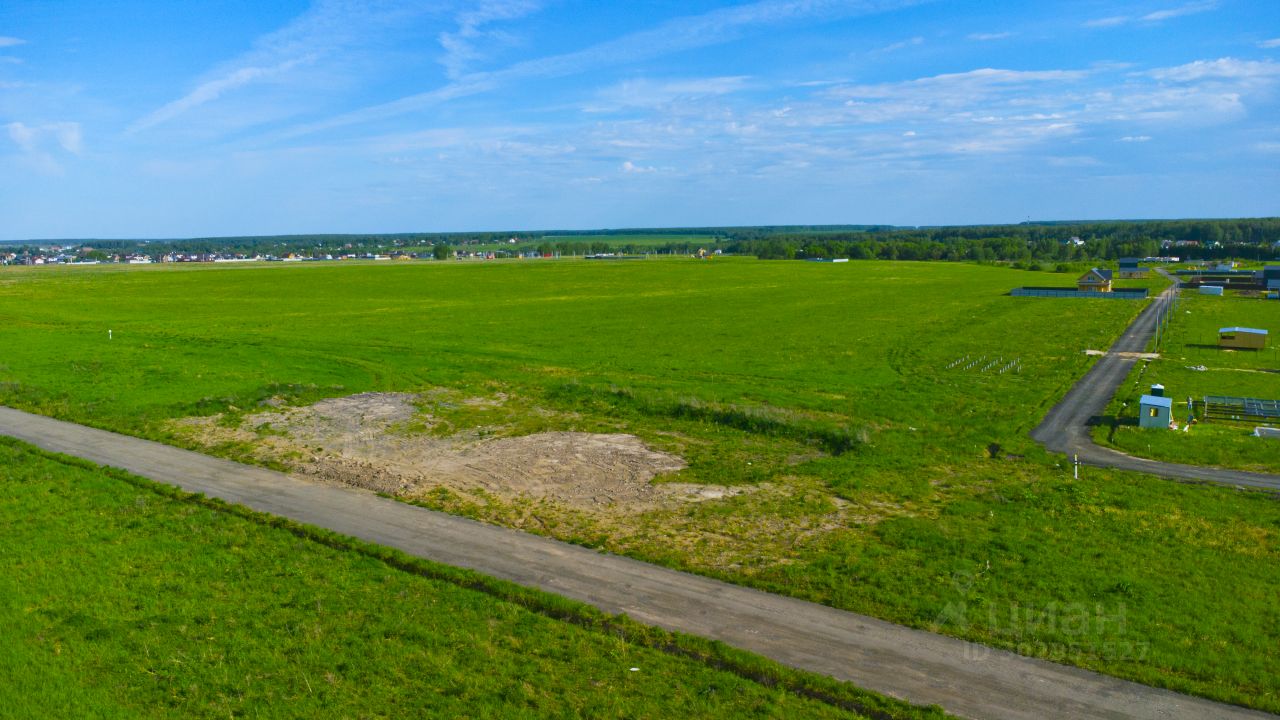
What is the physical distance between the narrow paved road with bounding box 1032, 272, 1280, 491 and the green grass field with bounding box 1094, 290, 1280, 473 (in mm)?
787

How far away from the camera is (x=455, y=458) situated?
30703 millimetres

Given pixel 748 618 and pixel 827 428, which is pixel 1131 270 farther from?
pixel 748 618

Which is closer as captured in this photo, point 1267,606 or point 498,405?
point 1267,606

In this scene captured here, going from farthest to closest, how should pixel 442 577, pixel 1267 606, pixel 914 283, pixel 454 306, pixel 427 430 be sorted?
pixel 914 283 < pixel 454 306 < pixel 427 430 < pixel 442 577 < pixel 1267 606

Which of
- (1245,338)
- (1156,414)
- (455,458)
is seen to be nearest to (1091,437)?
(1156,414)

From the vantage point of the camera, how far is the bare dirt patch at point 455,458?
26.7 meters

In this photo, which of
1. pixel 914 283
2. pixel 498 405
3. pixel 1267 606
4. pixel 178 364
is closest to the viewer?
pixel 1267 606

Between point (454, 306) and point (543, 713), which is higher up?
point (454, 306)

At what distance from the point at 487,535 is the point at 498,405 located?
712 inches

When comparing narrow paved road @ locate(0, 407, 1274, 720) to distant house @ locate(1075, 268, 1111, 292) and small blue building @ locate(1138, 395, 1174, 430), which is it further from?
distant house @ locate(1075, 268, 1111, 292)

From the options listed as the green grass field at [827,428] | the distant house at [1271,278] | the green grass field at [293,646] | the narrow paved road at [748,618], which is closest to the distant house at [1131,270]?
the distant house at [1271,278]

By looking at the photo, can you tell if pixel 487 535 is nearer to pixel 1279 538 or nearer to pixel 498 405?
pixel 498 405

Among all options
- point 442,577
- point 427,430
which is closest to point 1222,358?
point 427,430

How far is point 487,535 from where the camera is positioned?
892 inches
